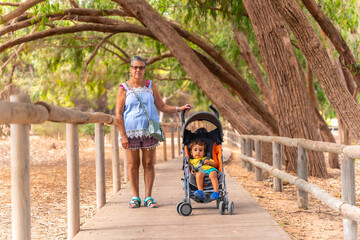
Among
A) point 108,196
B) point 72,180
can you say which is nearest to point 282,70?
point 108,196

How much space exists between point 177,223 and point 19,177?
2.26 metres

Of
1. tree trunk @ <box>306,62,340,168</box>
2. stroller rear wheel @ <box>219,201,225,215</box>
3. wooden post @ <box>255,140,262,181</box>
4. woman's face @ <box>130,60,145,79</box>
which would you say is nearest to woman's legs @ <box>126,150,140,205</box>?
woman's face @ <box>130,60,145,79</box>

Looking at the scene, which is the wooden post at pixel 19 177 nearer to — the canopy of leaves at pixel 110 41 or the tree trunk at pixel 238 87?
the canopy of leaves at pixel 110 41

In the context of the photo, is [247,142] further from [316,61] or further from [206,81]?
[316,61]

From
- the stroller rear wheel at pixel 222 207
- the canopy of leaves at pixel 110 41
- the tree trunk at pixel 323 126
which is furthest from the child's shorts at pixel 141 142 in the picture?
the tree trunk at pixel 323 126

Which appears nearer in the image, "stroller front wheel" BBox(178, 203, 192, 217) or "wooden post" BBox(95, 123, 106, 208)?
"stroller front wheel" BBox(178, 203, 192, 217)

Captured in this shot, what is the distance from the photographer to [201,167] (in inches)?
216

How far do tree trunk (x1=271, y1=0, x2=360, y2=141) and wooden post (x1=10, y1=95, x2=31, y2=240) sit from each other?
514 cm

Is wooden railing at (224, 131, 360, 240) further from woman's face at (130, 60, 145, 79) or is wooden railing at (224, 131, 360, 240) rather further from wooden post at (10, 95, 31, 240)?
wooden post at (10, 95, 31, 240)

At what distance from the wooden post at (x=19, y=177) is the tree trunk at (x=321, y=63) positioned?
514cm

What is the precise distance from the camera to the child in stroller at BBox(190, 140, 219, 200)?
17.5 feet

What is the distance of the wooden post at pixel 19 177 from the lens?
2.87 m

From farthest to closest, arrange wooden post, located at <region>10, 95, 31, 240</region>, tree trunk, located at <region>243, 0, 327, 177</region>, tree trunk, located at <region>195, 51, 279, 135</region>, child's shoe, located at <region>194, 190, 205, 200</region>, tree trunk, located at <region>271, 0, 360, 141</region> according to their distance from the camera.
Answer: tree trunk, located at <region>195, 51, 279, 135</region> → tree trunk, located at <region>243, 0, 327, 177</region> → tree trunk, located at <region>271, 0, 360, 141</region> → child's shoe, located at <region>194, 190, 205, 200</region> → wooden post, located at <region>10, 95, 31, 240</region>

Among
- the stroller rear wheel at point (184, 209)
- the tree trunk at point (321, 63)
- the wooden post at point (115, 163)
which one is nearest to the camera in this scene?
the stroller rear wheel at point (184, 209)
